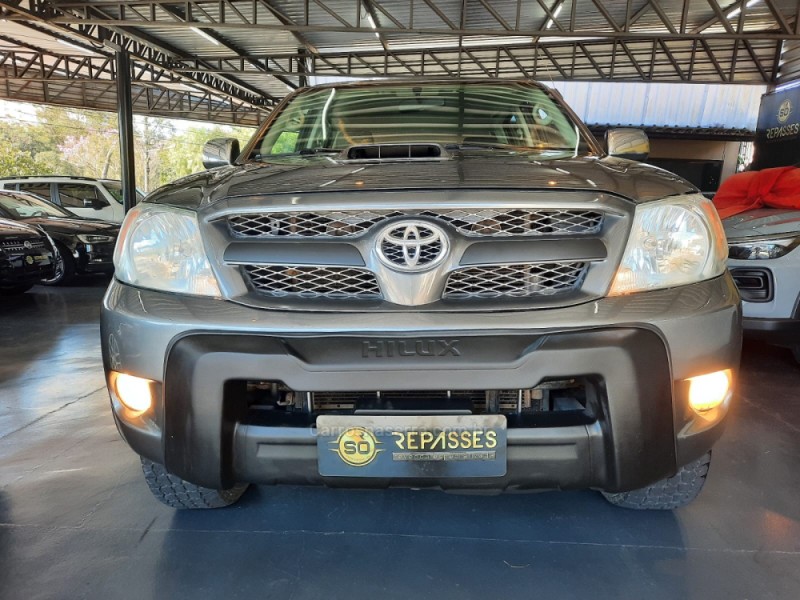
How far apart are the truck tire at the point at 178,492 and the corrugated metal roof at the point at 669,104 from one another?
51.5ft

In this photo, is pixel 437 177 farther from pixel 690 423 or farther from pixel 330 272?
pixel 690 423

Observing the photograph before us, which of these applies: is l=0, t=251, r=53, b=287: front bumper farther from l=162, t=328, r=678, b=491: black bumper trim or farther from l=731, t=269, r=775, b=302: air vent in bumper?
l=731, t=269, r=775, b=302: air vent in bumper

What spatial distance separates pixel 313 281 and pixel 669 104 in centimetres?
1692

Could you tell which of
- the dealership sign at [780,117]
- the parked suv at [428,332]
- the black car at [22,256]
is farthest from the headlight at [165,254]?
the dealership sign at [780,117]

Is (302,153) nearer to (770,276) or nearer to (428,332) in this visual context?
(428,332)

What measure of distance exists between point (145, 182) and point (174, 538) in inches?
1166

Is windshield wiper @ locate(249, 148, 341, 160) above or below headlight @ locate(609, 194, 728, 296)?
above

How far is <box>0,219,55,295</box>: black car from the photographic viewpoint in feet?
18.0

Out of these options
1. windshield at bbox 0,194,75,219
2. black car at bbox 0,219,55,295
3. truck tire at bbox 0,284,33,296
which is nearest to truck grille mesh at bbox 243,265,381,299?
black car at bbox 0,219,55,295

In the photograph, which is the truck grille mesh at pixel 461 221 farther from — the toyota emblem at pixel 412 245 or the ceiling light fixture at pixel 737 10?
the ceiling light fixture at pixel 737 10

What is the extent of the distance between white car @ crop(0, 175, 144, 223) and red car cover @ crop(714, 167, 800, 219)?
26.5 feet

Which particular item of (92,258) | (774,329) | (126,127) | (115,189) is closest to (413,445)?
(774,329)

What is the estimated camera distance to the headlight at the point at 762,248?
3063 mm

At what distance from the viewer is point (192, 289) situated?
140 centimetres
